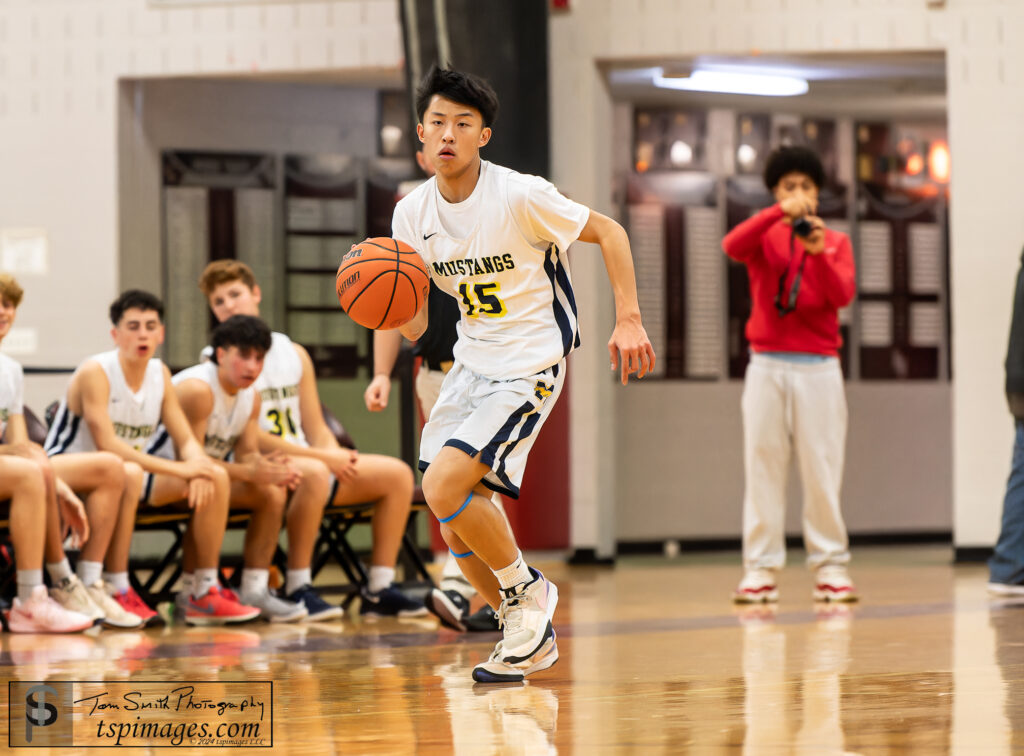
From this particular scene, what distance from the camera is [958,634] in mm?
4383

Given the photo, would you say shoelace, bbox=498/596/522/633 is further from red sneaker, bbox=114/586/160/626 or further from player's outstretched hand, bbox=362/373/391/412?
red sneaker, bbox=114/586/160/626

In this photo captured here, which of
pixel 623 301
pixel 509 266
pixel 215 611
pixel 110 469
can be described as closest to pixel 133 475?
pixel 110 469

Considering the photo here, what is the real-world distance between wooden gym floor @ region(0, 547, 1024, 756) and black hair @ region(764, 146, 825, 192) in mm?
1777

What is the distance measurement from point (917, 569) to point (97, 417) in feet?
14.6

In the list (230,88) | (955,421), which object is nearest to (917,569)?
(955,421)

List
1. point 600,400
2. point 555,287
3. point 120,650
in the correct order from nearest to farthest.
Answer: point 555,287
point 120,650
point 600,400

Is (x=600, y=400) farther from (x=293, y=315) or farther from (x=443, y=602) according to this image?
(x=443, y=602)

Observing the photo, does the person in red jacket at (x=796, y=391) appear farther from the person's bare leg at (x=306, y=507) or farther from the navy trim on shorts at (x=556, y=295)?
the navy trim on shorts at (x=556, y=295)

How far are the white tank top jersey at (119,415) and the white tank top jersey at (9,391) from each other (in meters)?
0.21

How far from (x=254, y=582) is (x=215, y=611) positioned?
0.81 ft

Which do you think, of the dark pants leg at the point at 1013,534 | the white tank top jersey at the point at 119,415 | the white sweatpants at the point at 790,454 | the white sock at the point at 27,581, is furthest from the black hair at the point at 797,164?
the white sock at the point at 27,581

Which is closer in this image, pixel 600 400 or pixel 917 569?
pixel 917 569

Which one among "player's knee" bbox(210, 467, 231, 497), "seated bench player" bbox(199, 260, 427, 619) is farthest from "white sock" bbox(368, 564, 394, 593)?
"player's knee" bbox(210, 467, 231, 497)

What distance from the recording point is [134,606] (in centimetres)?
512
